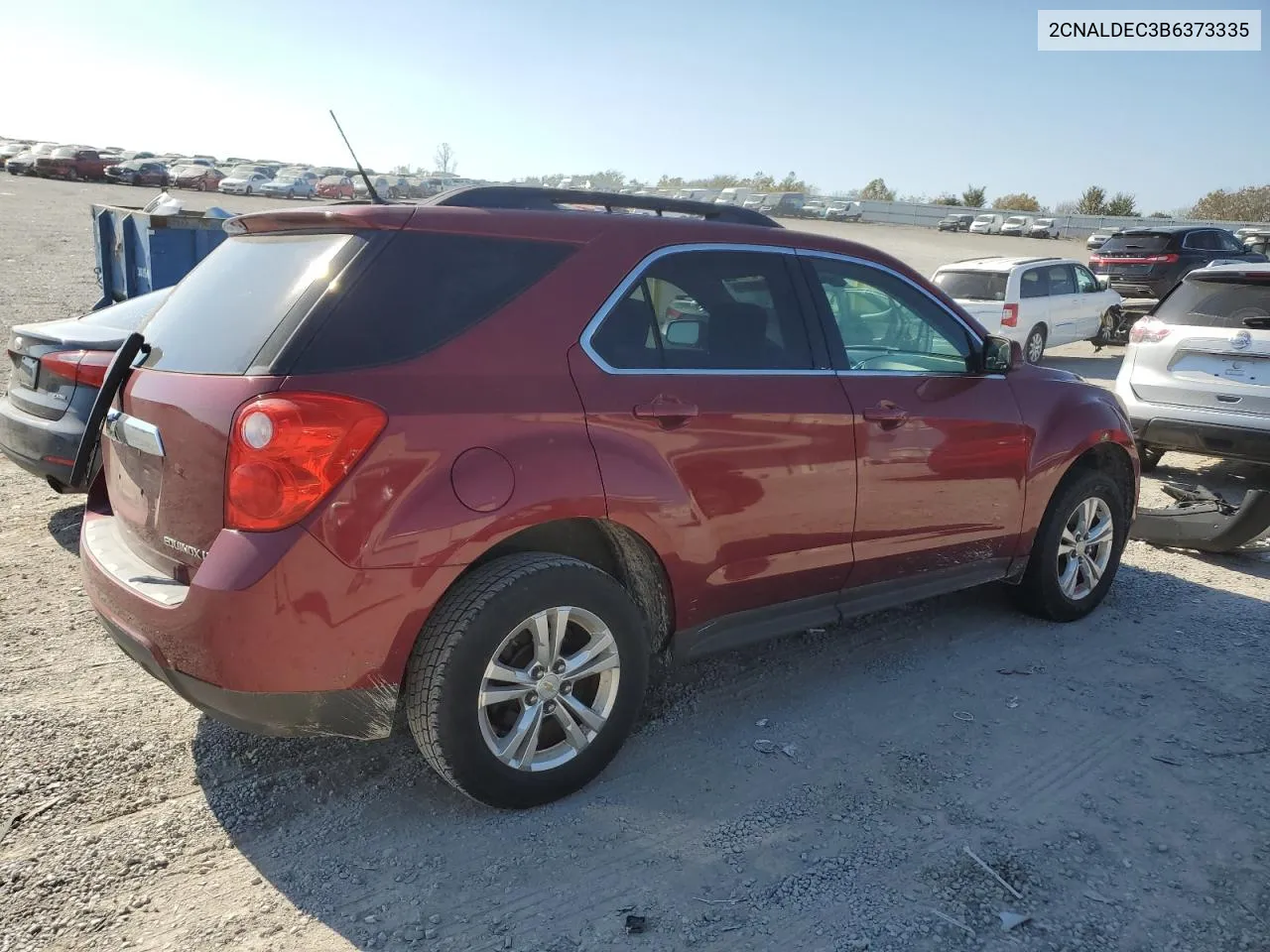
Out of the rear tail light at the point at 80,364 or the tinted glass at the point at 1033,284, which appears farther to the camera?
the tinted glass at the point at 1033,284

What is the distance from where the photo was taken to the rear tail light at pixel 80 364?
5.14 m

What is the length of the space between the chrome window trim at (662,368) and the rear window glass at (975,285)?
427 inches

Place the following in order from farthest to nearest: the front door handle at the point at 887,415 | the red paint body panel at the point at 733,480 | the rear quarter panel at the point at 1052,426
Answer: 1. the rear quarter panel at the point at 1052,426
2. the front door handle at the point at 887,415
3. the red paint body panel at the point at 733,480

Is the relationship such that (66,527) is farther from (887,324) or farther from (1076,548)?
(1076,548)

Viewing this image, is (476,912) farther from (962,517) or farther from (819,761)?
(962,517)

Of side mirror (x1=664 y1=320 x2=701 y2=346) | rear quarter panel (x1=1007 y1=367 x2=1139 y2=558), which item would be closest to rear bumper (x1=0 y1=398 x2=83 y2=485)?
side mirror (x1=664 y1=320 x2=701 y2=346)

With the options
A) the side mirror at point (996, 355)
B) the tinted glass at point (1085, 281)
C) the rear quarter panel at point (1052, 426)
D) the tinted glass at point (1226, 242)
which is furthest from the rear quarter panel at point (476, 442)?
the tinted glass at point (1226, 242)

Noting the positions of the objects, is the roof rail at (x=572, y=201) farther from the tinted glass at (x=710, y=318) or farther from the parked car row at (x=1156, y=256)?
the parked car row at (x=1156, y=256)

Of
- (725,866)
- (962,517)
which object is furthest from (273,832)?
(962,517)

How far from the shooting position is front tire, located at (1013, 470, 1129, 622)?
15.6ft

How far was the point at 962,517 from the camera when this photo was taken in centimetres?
429

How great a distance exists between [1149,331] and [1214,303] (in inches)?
19.2

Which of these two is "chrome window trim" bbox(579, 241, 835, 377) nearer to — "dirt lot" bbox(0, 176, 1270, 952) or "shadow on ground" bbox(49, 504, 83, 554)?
"dirt lot" bbox(0, 176, 1270, 952)

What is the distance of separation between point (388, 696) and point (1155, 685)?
3.24m
